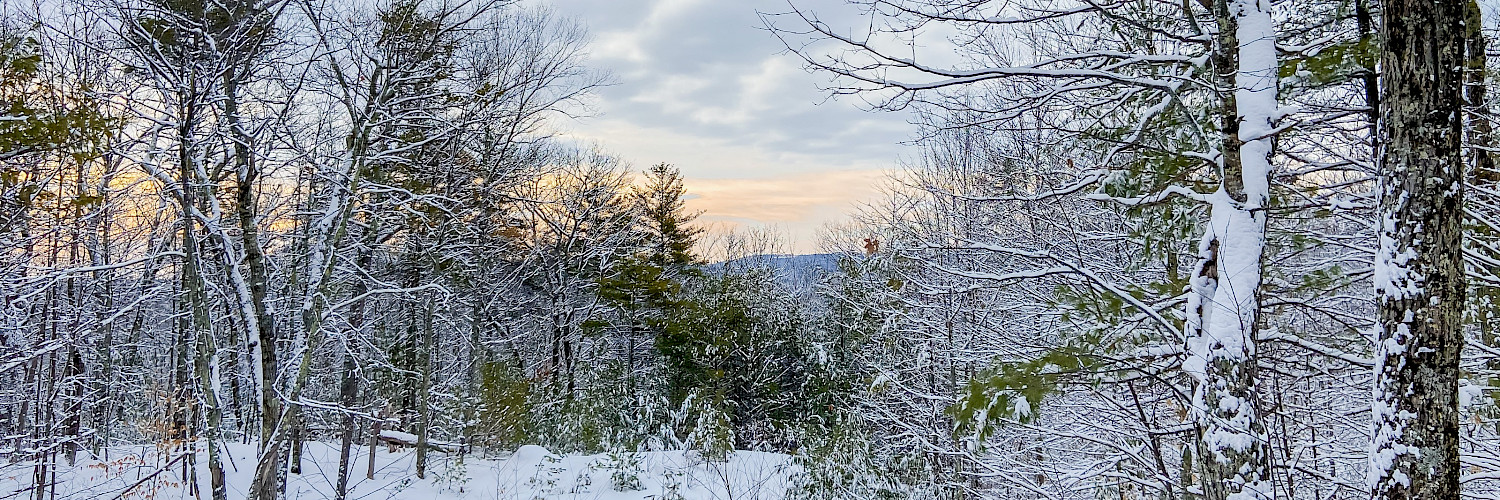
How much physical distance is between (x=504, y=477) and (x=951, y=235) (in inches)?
288

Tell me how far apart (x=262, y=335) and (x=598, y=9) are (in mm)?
5321

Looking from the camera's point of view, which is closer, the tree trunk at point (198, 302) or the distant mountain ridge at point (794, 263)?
the tree trunk at point (198, 302)

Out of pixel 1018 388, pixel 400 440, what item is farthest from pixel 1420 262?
pixel 400 440

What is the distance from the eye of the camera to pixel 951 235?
8.09 m

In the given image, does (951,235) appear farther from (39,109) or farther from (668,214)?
(668,214)

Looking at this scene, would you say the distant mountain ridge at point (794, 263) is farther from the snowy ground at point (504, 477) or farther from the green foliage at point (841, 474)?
the green foliage at point (841, 474)

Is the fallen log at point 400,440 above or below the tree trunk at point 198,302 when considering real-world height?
below

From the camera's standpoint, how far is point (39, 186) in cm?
549

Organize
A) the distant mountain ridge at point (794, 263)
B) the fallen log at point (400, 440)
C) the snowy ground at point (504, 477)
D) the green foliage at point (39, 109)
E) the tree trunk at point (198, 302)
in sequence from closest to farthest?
1. the green foliage at point (39, 109)
2. the tree trunk at point (198, 302)
3. the snowy ground at point (504, 477)
4. the fallen log at point (400, 440)
5. the distant mountain ridge at point (794, 263)

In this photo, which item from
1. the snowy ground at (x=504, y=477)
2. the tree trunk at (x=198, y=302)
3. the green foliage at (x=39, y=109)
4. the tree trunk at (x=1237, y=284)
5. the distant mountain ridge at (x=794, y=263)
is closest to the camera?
the tree trunk at (x=1237, y=284)

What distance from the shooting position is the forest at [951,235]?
9.99 feet

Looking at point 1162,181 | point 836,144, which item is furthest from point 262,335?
point 1162,181

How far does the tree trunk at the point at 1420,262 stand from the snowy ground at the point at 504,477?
669 cm

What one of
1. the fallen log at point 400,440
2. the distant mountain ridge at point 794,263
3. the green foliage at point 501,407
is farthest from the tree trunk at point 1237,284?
the distant mountain ridge at point 794,263
